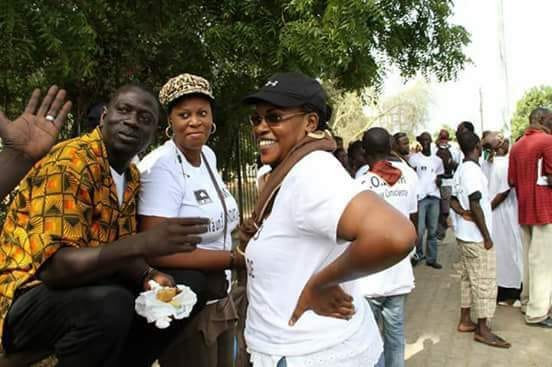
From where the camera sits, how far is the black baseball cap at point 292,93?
170cm

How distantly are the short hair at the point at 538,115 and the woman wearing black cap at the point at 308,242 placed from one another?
13.6ft

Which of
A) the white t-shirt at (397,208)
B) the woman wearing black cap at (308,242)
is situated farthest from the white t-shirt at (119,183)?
the white t-shirt at (397,208)

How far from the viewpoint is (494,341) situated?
178 inches

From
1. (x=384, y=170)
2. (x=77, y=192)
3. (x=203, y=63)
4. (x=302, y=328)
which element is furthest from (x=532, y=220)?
(x=77, y=192)

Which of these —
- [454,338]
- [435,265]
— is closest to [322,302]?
[454,338]

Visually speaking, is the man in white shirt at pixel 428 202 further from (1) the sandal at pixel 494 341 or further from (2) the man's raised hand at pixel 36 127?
(2) the man's raised hand at pixel 36 127

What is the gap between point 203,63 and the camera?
5164mm

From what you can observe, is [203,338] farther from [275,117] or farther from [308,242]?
[275,117]

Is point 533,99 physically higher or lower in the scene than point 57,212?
higher

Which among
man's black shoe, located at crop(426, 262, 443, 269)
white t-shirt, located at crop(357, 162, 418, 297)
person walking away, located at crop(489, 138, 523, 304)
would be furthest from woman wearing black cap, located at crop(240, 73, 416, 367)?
man's black shoe, located at crop(426, 262, 443, 269)

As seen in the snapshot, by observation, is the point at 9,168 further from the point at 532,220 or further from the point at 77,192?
the point at 532,220

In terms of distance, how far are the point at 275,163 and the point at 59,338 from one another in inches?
40.4

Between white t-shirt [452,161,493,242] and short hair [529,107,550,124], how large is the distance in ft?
3.61

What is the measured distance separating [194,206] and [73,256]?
0.66 metres
